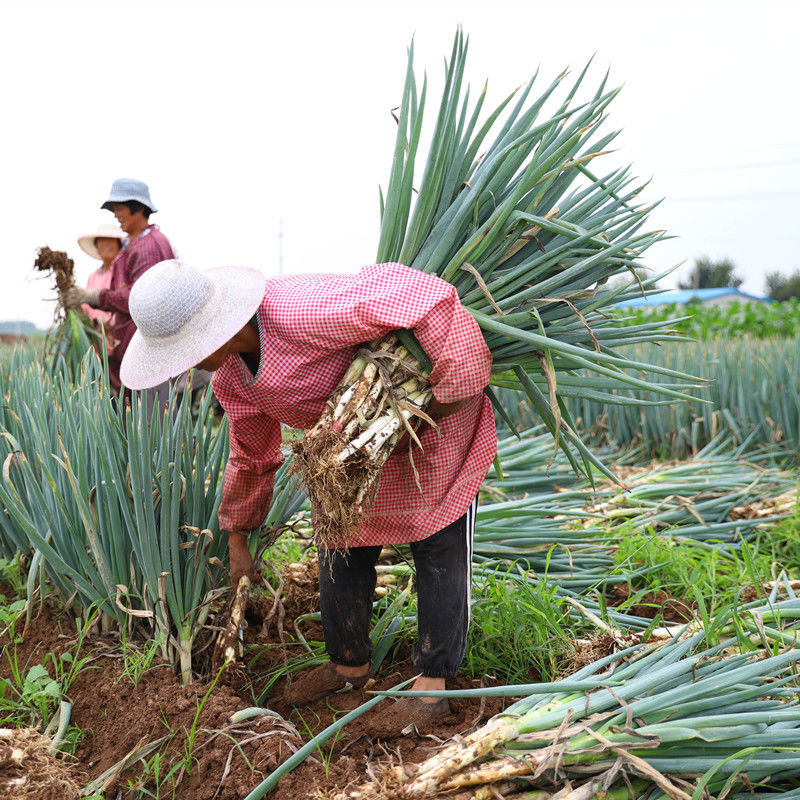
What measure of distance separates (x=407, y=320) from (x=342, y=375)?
0.84ft

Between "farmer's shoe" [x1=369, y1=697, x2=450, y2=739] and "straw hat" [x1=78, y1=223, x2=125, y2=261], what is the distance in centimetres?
369

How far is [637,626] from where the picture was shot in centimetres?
226

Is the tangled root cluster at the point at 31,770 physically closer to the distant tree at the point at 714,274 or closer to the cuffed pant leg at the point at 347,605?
the cuffed pant leg at the point at 347,605

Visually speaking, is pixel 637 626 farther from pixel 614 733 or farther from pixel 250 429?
pixel 250 429

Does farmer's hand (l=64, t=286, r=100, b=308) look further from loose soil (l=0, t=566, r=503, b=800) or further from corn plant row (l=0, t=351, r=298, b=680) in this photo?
loose soil (l=0, t=566, r=503, b=800)

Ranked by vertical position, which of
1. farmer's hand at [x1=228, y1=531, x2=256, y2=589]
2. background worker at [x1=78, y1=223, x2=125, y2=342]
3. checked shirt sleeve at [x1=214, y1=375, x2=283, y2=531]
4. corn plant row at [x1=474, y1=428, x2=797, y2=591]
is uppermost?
background worker at [x1=78, y1=223, x2=125, y2=342]

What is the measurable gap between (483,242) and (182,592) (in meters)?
1.14

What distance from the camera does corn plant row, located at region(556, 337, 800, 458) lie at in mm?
4703

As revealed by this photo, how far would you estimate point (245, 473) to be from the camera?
1.96m

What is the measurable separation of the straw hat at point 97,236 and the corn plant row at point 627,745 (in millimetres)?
3924

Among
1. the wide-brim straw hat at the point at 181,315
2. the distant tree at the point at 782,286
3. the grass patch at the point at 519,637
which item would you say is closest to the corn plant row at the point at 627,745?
the grass patch at the point at 519,637

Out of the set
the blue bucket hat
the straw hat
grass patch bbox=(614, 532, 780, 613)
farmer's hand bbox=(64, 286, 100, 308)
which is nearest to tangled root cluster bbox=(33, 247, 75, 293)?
farmer's hand bbox=(64, 286, 100, 308)

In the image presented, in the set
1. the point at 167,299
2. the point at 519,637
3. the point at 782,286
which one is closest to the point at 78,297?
the point at 167,299

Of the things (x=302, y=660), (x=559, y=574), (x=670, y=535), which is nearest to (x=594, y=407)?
(x=670, y=535)
